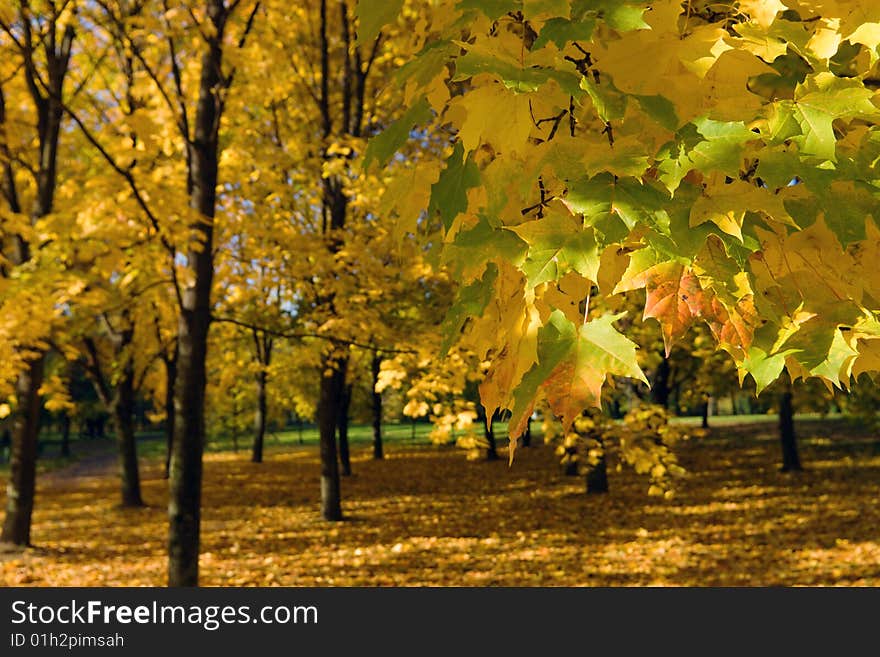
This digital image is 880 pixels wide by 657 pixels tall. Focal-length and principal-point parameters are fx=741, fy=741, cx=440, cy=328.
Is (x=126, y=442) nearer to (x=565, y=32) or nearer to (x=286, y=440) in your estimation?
(x=565, y=32)

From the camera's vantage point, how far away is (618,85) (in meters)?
1.53

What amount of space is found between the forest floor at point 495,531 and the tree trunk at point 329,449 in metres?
0.37

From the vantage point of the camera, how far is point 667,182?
140cm

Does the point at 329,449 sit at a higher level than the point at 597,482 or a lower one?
higher

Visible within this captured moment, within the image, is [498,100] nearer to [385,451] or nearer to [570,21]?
[570,21]

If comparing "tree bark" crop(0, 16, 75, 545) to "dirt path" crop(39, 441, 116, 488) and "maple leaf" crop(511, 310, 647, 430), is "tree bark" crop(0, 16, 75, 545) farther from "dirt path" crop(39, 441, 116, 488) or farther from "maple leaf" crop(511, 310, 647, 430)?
"dirt path" crop(39, 441, 116, 488)

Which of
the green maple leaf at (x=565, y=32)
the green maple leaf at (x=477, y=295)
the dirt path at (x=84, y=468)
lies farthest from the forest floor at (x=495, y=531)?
the green maple leaf at (x=565, y=32)

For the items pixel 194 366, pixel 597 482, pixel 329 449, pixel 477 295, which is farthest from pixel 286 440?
pixel 477 295

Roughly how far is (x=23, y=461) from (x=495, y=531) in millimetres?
7315

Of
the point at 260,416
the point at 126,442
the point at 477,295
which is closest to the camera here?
the point at 477,295

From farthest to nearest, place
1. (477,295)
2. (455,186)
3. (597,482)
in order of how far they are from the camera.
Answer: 1. (597,482)
2. (477,295)
3. (455,186)

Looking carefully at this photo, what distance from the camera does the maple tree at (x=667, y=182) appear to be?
1410mm

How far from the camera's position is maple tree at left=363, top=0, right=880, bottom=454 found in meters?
1.41

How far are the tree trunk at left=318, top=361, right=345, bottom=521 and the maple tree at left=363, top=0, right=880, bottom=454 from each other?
11780 mm
